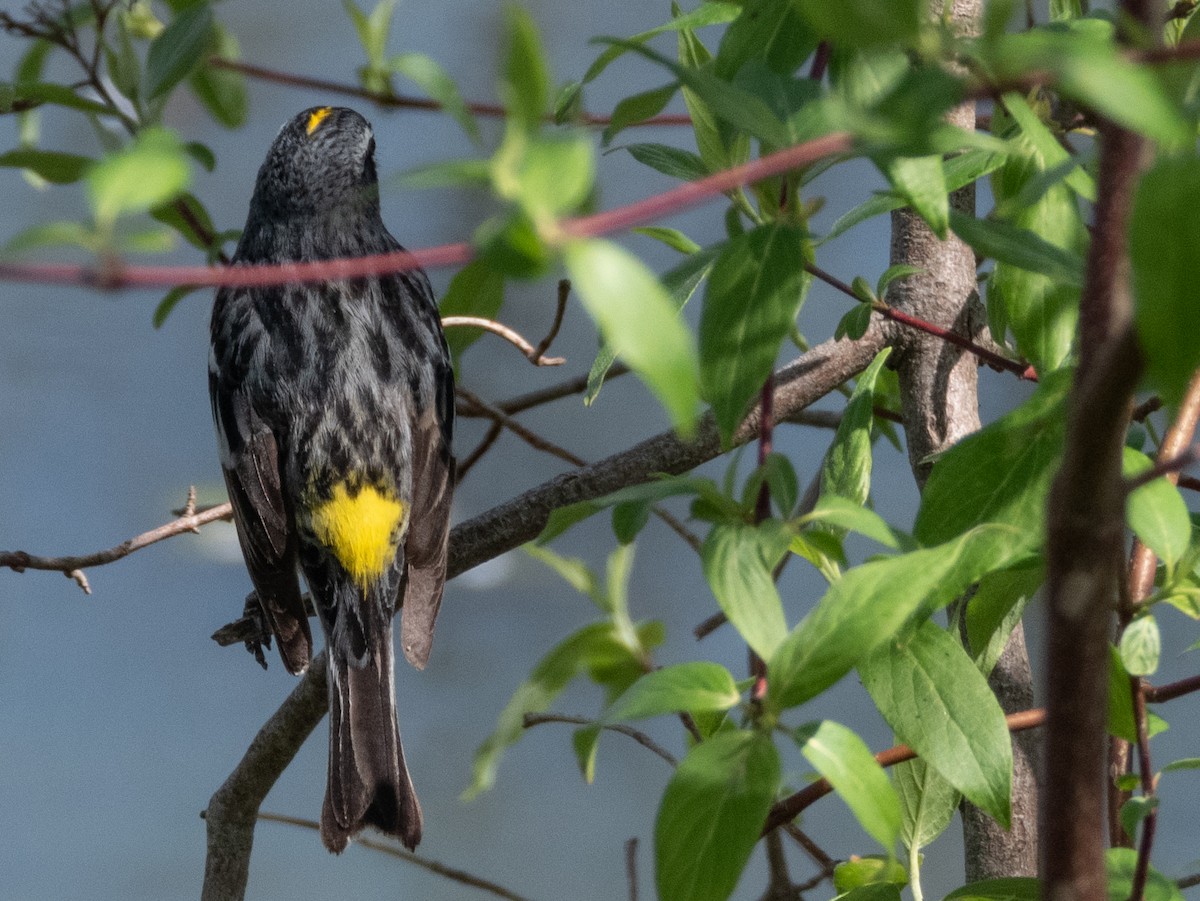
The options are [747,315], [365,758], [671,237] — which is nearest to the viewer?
[747,315]

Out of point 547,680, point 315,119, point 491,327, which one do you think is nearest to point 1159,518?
point 547,680

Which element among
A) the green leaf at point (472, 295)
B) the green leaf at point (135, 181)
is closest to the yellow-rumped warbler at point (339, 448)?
the green leaf at point (472, 295)

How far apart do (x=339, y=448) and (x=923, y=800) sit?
3.06 ft

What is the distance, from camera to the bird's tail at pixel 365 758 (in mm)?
1313

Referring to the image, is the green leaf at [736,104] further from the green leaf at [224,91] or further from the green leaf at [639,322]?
the green leaf at [224,91]

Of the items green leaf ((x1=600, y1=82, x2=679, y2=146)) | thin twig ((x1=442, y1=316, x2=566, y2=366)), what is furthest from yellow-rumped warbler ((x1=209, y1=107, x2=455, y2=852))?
green leaf ((x1=600, y1=82, x2=679, y2=146))

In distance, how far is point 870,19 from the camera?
0.34 metres

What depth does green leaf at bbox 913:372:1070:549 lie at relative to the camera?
58cm

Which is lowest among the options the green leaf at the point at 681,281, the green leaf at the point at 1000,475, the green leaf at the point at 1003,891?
the green leaf at the point at 1003,891

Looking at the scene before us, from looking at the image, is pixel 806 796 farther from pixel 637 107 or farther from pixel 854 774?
pixel 637 107

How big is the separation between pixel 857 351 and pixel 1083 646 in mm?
720

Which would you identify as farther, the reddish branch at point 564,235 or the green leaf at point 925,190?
the green leaf at point 925,190

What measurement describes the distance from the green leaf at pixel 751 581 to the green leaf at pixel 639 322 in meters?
0.20

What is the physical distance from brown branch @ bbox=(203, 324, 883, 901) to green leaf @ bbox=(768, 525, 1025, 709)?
A: 0.48 metres
